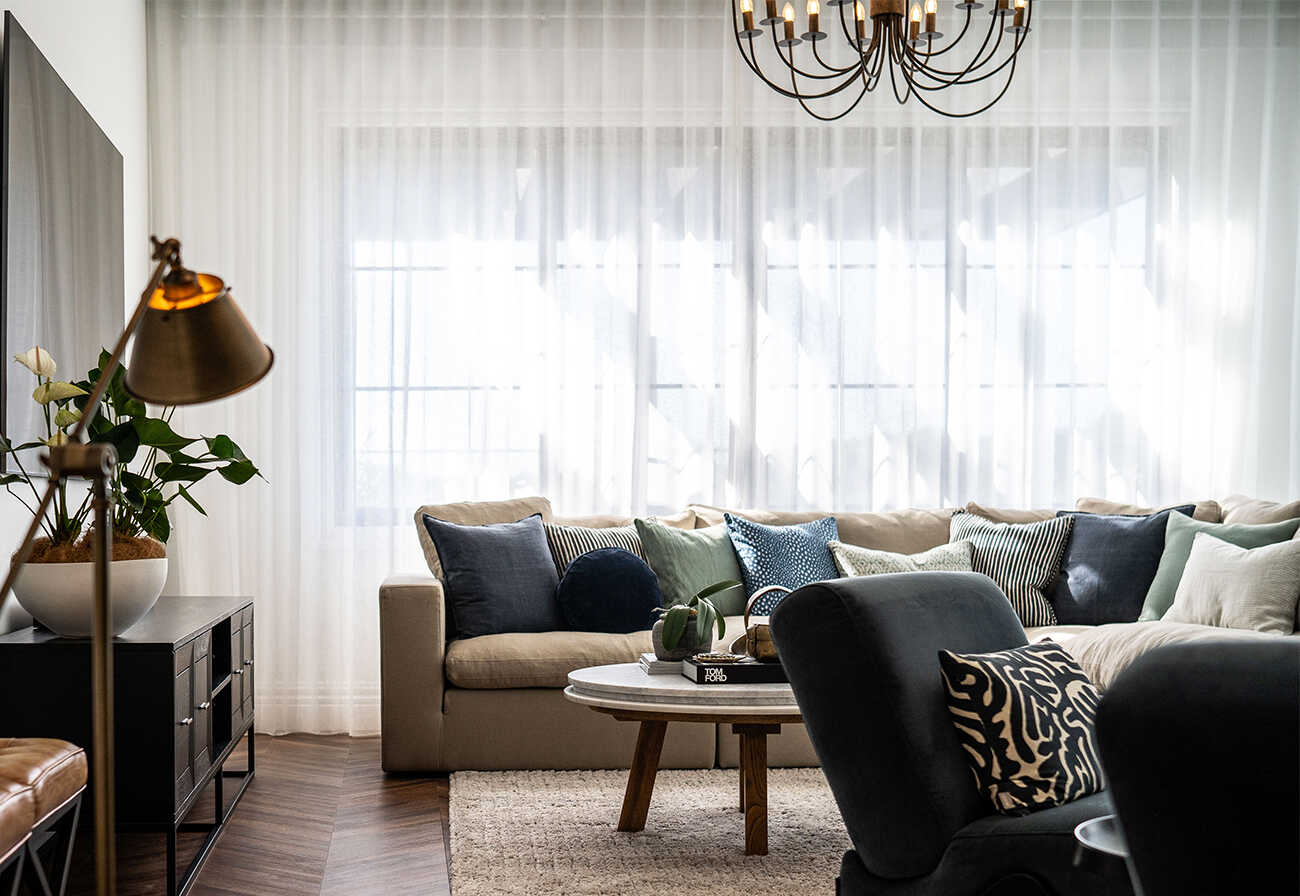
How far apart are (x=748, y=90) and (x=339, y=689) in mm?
2944

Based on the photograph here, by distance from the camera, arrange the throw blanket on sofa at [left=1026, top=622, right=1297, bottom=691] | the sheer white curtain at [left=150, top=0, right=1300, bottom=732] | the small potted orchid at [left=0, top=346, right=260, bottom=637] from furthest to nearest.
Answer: the sheer white curtain at [left=150, top=0, right=1300, bottom=732] < the throw blanket on sofa at [left=1026, top=622, right=1297, bottom=691] < the small potted orchid at [left=0, top=346, right=260, bottom=637]

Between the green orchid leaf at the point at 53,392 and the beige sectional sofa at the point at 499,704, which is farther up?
the green orchid leaf at the point at 53,392

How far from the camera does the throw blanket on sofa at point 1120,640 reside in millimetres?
3607

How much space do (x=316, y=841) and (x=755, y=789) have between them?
121cm

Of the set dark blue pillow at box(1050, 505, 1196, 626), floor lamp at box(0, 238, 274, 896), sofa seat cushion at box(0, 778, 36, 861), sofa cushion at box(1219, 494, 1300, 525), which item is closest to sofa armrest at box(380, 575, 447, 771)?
sofa seat cushion at box(0, 778, 36, 861)

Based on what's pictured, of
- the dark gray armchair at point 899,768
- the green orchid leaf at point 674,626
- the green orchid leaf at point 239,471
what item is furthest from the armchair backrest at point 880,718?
the green orchid leaf at point 239,471

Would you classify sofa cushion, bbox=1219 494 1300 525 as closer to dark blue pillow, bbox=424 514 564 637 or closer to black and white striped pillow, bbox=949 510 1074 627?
black and white striped pillow, bbox=949 510 1074 627

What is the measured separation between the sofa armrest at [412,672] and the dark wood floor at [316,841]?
0.11 metres

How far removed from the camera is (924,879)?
6.24 ft

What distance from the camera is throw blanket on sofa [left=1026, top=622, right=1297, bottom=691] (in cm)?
361

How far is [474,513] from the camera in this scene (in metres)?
4.46

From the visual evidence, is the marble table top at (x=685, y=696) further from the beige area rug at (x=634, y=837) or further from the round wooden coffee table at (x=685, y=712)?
the beige area rug at (x=634, y=837)

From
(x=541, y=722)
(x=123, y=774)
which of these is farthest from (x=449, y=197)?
(x=123, y=774)

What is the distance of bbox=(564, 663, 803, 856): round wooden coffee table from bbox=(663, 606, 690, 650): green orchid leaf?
0.09 metres
